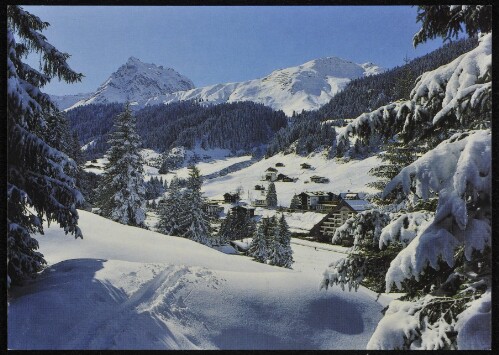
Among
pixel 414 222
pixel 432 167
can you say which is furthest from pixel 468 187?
pixel 414 222

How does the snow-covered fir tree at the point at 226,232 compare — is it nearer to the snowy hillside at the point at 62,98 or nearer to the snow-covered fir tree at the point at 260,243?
the snow-covered fir tree at the point at 260,243

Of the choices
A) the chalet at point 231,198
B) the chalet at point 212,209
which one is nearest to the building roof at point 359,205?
the chalet at point 231,198

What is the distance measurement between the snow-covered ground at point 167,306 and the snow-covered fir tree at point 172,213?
13963mm

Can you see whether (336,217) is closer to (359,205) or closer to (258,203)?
(359,205)

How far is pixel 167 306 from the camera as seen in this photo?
5.38 metres

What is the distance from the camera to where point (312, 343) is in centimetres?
533

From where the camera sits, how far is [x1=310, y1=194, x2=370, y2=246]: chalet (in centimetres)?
723

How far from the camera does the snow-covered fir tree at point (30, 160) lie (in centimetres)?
436

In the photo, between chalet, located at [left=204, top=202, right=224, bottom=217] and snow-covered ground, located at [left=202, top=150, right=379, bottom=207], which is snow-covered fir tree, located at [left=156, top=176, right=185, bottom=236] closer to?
chalet, located at [left=204, top=202, right=224, bottom=217]

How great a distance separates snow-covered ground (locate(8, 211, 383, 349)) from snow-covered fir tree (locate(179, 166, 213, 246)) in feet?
41.6

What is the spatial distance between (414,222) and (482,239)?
1082 millimetres

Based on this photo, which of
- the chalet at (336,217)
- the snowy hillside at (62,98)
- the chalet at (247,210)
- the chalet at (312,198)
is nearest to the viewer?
the snowy hillside at (62,98)

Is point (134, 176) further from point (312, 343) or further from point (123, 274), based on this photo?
point (312, 343)

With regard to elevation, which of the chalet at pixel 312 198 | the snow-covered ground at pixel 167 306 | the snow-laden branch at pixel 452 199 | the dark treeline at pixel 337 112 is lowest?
the snow-covered ground at pixel 167 306
